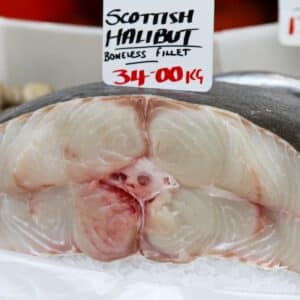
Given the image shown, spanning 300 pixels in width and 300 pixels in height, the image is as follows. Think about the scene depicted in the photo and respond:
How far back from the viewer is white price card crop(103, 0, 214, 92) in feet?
2.41

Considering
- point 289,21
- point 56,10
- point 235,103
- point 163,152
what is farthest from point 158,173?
point 56,10

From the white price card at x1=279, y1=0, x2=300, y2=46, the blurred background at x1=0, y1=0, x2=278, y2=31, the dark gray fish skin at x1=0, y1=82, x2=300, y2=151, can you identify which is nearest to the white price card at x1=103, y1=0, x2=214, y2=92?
the dark gray fish skin at x1=0, y1=82, x2=300, y2=151

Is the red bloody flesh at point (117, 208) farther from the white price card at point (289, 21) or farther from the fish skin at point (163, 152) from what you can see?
the white price card at point (289, 21)

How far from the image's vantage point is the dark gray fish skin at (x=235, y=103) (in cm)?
76

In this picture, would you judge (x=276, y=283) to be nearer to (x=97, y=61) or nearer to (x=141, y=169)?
(x=141, y=169)

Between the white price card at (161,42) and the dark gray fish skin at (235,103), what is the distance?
14 millimetres

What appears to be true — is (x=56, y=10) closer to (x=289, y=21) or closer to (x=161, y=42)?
(x=289, y=21)

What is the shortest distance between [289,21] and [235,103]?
0.62 metres

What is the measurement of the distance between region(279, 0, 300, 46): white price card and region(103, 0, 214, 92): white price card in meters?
0.57

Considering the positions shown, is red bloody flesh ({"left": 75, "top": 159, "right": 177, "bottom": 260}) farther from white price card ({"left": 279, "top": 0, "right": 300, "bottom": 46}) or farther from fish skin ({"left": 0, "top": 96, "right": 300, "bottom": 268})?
white price card ({"left": 279, "top": 0, "right": 300, "bottom": 46})

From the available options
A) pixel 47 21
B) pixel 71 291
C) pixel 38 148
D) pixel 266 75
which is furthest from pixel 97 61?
pixel 71 291

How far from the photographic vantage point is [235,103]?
31.0 inches

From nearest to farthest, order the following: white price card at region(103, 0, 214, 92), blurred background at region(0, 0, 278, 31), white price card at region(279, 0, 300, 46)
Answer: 1. white price card at region(103, 0, 214, 92)
2. white price card at region(279, 0, 300, 46)
3. blurred background at region(0, 0, 278, 31)

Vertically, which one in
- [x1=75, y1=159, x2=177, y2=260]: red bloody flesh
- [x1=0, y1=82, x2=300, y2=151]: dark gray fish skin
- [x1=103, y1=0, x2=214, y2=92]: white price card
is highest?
[x1=103, y1=0, x2=214, y2=92]: white price card
